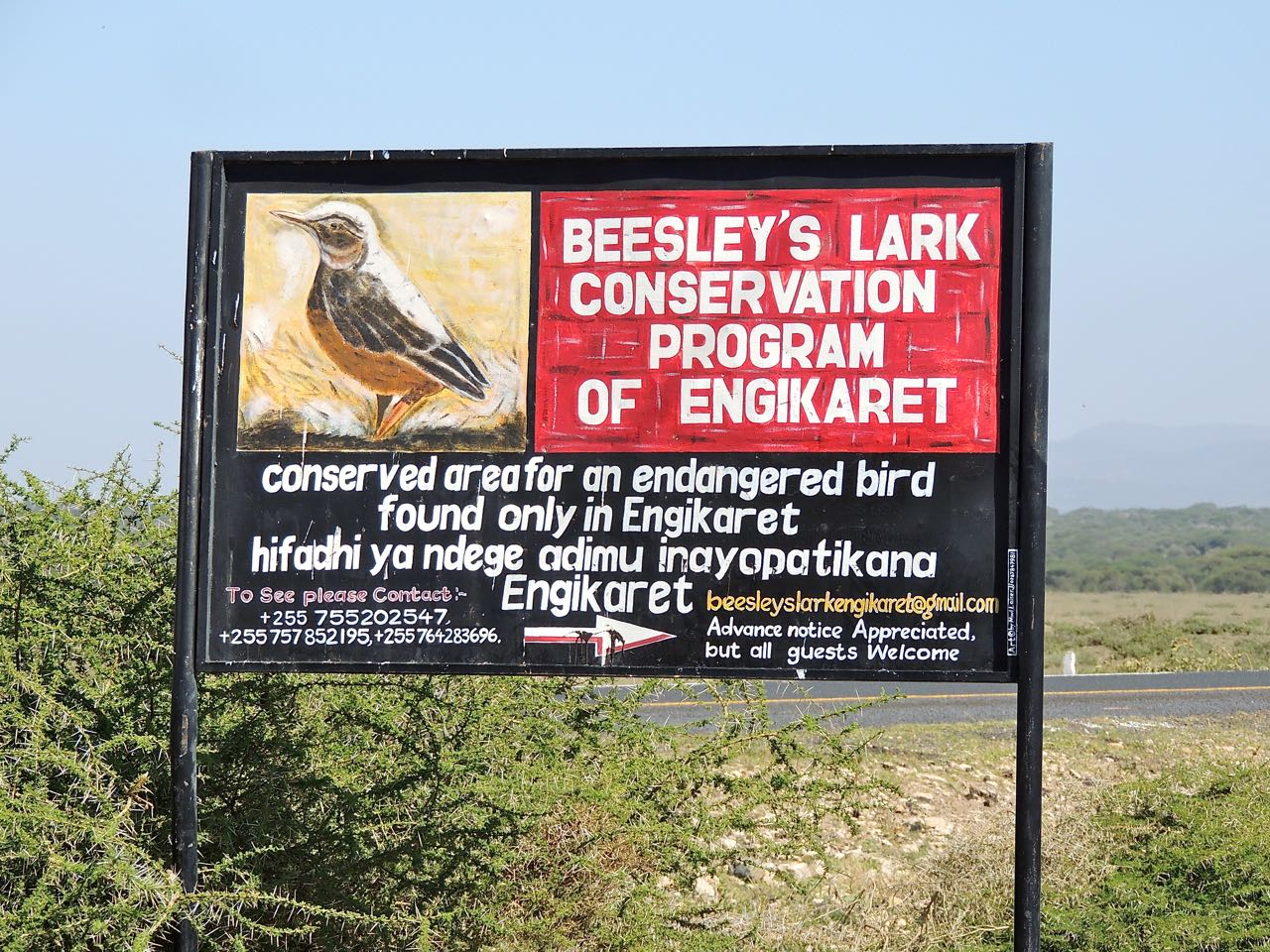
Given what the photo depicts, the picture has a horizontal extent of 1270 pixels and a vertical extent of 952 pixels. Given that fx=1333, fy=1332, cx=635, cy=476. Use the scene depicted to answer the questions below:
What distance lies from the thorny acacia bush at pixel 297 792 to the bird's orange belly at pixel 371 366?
1582mm

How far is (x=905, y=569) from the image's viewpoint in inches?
185

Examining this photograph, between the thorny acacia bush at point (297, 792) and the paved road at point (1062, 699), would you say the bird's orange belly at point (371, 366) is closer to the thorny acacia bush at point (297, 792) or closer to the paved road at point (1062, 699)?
the thorny acacia bush at point (297, 792)

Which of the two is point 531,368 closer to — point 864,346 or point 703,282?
point 703,282

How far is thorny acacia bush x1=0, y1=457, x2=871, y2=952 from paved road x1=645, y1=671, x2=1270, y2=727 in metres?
7.09

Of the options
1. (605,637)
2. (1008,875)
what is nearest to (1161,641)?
(1008,875)

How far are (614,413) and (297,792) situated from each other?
7.53 ft

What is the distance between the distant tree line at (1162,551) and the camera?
63969 millimetres

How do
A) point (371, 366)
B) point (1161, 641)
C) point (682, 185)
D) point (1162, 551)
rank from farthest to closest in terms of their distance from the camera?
point (1162, 551), point (1161, 641), point (371, 366), point (682, 185)

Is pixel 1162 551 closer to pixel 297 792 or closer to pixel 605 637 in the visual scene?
pixel 297 792

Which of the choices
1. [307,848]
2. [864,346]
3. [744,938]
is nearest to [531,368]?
[864,346]

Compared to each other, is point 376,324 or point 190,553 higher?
point 376,324

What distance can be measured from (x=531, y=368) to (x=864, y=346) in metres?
1.21

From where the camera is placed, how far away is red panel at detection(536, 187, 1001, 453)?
15.5 feet

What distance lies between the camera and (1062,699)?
54.2 feet
